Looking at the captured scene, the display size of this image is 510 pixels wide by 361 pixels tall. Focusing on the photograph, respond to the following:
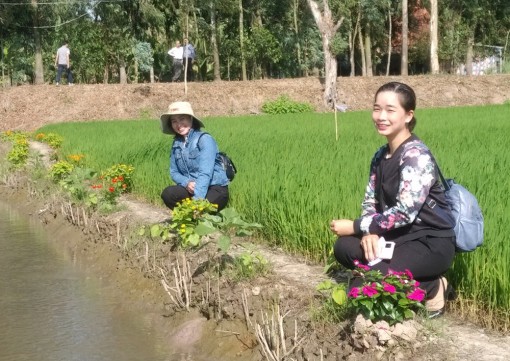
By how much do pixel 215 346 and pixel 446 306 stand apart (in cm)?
127

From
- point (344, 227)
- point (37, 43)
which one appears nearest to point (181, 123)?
point (344, 227)

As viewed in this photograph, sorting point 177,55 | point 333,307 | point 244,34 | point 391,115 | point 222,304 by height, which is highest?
point 244,34

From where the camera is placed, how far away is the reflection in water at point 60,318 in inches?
160

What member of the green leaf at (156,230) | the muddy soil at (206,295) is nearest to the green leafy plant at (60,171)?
the muddy soil at (206,295)

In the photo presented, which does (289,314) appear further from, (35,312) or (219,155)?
(219,155)

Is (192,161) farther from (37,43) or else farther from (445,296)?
(37,43)

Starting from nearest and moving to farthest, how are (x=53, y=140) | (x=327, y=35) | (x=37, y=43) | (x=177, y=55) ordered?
(x=53, y=140)
(x=177, y=55)
(x=327, y=35)
(x=37, y=43)

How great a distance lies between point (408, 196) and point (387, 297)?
51cm

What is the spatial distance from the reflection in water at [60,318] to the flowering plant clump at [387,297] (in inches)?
54.8

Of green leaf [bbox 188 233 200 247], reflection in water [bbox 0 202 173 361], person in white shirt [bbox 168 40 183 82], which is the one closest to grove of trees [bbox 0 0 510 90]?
person in white shirt [bbox 168 40 183 82]

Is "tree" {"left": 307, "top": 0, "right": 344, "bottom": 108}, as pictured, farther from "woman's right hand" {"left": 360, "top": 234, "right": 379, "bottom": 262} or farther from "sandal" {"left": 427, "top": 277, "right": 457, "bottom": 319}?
"woman's right hand" {"left": 360, "top": 234, "right": 379, "bottom": 262}

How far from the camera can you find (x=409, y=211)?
3.28 m

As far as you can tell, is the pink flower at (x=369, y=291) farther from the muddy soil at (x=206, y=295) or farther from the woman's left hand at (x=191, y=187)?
the woman's left hand at (x=191, y=187)

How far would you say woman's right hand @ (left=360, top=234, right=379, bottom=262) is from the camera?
3.34 metres
